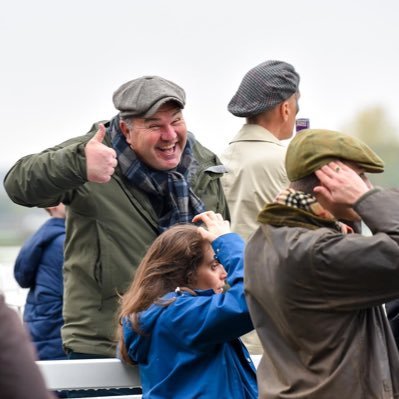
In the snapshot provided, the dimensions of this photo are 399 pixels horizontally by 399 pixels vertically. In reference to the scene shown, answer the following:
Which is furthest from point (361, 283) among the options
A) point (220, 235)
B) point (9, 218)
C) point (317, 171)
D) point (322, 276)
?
point (9, 218)

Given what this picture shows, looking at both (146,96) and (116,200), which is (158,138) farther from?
(116,200)

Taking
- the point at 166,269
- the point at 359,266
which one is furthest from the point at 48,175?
the point at 359,266

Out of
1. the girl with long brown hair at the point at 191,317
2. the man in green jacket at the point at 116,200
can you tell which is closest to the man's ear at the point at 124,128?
the man in green jacket at the point at 116,200

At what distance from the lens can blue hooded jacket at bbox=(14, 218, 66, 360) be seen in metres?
7.70

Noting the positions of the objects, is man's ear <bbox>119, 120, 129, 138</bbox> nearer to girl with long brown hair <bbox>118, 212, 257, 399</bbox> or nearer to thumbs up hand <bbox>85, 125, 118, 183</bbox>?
thumbs up hand <bbox>85, 125, 118, 183</bbox>

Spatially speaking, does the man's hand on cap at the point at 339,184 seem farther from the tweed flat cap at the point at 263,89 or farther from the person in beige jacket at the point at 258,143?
the tweed flat cap at the point at 263,89

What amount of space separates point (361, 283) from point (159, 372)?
3.58ft

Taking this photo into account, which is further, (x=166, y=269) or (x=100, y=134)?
(x=100, y=134)

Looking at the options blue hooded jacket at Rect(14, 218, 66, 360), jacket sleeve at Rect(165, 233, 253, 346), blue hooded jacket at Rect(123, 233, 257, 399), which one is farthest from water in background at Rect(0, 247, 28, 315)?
jacket sleeve at Rect(165, 233, 253, 346)

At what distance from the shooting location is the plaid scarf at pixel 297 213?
139 inches

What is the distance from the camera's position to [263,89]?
5.61 meters

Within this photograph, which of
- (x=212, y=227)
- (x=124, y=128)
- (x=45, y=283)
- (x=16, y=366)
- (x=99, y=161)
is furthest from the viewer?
(x=45, y=283)

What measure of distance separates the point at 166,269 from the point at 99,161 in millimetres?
504

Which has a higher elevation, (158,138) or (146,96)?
(146,96)
